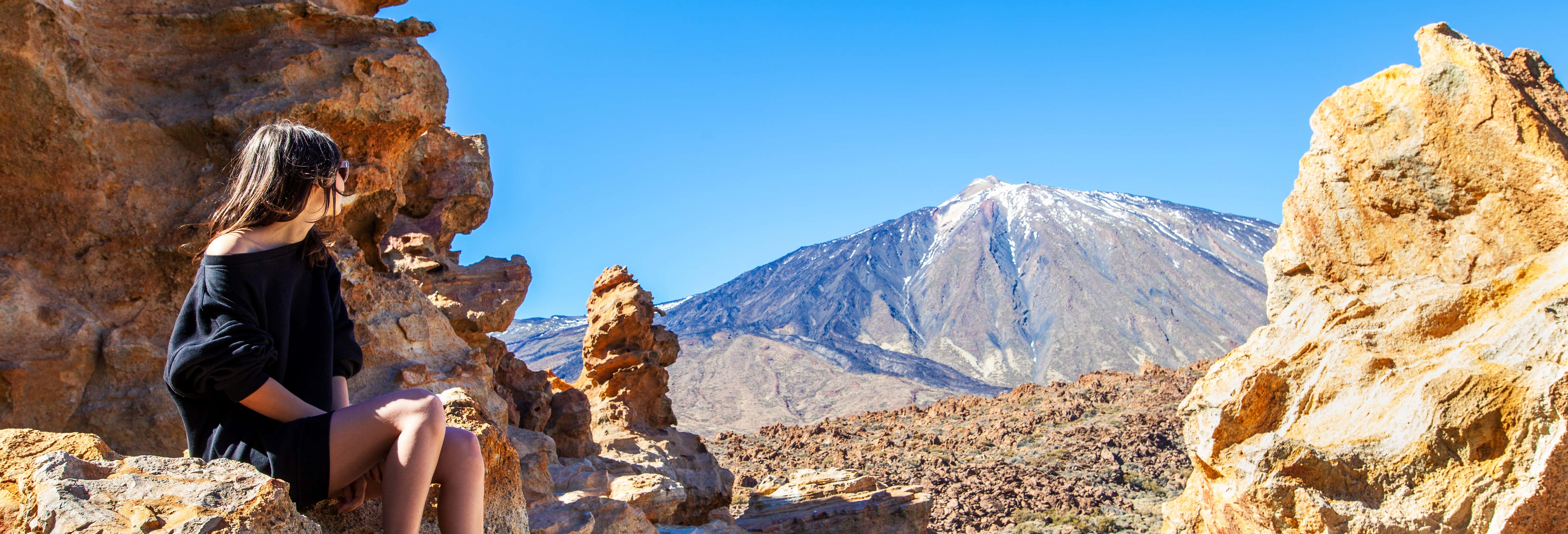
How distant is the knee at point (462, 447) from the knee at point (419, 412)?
80 mm

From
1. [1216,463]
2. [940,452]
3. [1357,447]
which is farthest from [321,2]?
[940,452]

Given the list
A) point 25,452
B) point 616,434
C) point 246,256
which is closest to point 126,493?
point 25,452

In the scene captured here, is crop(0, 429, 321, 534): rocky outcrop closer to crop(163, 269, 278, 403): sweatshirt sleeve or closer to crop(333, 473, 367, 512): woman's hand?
crop(163, 269, 278, 403): sweatshirt sleeve

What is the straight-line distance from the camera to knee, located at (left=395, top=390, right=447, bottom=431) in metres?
2.32

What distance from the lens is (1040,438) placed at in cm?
1839

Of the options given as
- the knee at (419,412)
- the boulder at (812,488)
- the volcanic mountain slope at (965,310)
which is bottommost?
the boulder at (812,488)

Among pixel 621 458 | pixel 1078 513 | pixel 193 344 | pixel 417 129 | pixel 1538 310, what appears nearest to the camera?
pixel 193 344

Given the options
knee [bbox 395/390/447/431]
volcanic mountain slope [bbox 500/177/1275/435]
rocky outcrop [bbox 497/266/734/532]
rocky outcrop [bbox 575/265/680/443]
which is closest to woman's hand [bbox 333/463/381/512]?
knee [bbox 395/390/447/431]

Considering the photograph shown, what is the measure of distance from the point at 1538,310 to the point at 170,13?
5918mm

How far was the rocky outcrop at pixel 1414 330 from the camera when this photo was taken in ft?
12.1

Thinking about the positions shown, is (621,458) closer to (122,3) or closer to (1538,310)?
(122,3)

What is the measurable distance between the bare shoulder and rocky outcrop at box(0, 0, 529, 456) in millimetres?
1990

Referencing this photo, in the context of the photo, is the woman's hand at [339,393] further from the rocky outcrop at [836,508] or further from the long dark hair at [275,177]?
the rocky outcrop at [836,508]

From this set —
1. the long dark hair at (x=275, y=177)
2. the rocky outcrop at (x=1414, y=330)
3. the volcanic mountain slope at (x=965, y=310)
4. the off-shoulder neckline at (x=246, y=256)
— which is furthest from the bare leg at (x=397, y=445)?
the volcanic mountain slope at (x=965, y=310)
